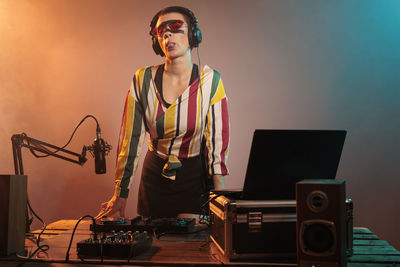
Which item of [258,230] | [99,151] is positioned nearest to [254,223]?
[258,230]

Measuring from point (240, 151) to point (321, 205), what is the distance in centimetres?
214

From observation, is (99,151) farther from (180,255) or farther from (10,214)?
(180,255)

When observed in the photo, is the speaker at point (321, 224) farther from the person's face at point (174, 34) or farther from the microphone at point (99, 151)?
the person's face at point (174, 34)

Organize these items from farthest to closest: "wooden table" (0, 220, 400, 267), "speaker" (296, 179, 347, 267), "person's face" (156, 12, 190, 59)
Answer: "person's face" (156, 12, 190, 59) < "wooden table" (0, 220, 400, 267) < "speaker" (296, 179, 347, 267)

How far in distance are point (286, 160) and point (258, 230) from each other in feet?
0.69

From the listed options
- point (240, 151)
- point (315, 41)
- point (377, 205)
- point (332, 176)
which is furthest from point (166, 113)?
point (377, 205)

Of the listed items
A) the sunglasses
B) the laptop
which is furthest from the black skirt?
the laptop

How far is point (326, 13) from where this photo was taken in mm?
2984

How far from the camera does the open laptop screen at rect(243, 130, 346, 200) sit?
1.10 metres

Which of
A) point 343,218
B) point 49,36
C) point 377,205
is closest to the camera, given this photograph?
point 343,218

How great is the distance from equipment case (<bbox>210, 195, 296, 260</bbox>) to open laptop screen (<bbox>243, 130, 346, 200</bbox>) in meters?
0.05

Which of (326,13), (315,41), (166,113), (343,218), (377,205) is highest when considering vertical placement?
(326,13)

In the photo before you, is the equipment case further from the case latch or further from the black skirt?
the black skirt

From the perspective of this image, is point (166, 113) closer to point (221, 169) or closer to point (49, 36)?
point (221, 169)
